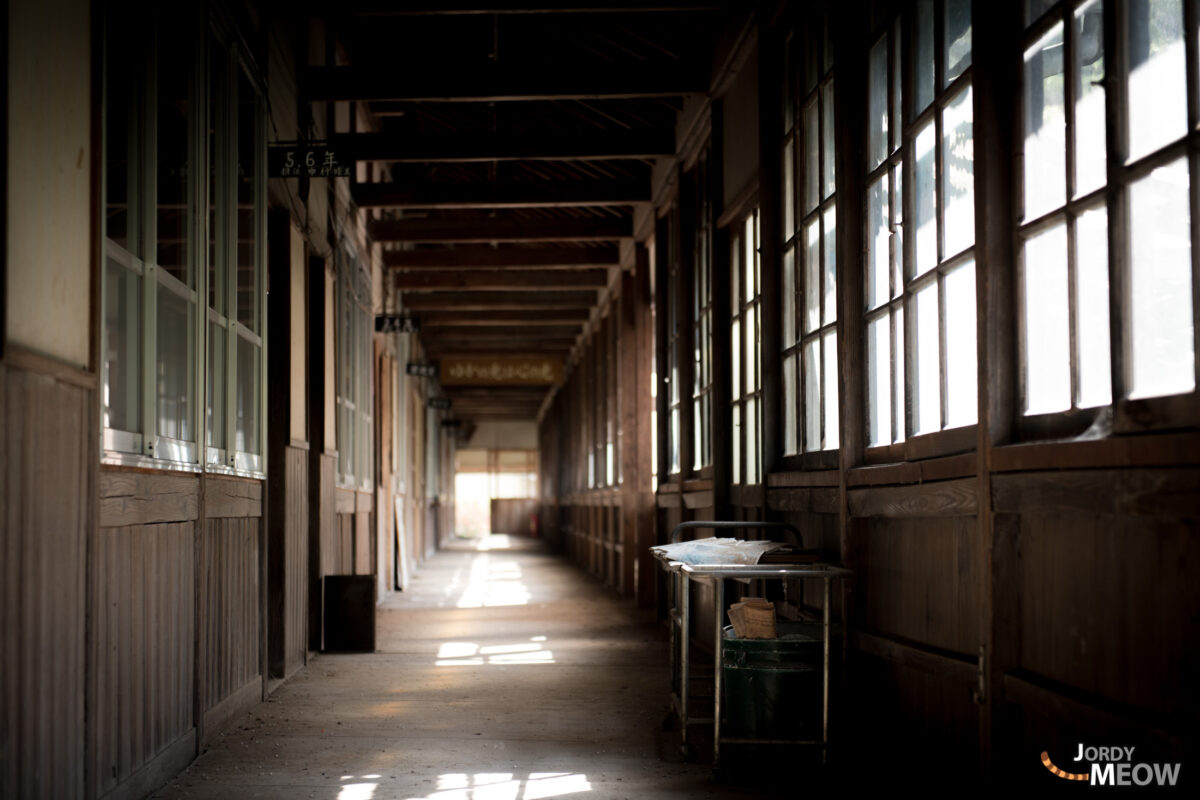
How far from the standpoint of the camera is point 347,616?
8523 millimetres

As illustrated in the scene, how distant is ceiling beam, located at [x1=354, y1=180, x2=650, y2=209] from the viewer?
10.5 m

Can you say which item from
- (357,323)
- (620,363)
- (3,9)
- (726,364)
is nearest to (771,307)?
(726,364)

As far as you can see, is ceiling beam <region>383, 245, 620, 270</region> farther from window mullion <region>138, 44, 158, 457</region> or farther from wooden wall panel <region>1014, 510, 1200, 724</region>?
wooden wall panel <region>1014, 510, 1200, 724</region>

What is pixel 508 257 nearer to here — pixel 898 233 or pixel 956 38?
pixel 898 233

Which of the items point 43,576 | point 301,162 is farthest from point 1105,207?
point 301,162

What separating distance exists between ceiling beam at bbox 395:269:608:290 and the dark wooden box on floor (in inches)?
273

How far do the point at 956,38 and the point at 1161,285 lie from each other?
161 cm

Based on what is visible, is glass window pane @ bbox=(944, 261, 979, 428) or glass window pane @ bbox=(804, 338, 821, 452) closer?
glass window pane @ bbox=(944, 261, 979, 428)

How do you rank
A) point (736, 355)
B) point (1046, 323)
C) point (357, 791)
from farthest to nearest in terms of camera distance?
1. point (736, 355)
2. point (357, 791)
3. point (1046, 323)

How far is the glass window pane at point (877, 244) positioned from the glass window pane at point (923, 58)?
0.43 meters

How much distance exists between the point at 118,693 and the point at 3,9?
2263 mm

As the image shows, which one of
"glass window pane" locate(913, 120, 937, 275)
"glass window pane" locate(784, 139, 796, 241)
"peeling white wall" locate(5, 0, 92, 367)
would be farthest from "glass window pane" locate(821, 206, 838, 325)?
"peeling white wall" locate(5, 0, 92, 367)

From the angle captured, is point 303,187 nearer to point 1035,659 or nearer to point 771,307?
point 771,307

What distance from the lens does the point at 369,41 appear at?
10508 mm
